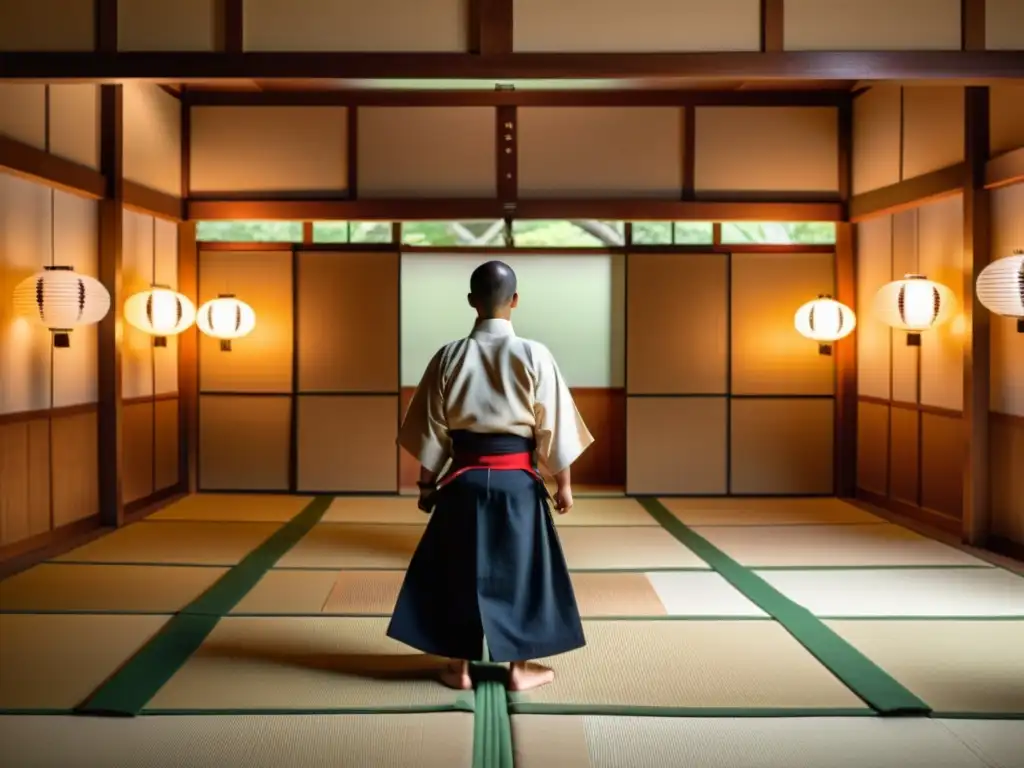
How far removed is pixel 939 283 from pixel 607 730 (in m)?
4.19

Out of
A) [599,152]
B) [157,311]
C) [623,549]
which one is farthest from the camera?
[599,152]

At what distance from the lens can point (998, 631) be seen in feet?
12.6

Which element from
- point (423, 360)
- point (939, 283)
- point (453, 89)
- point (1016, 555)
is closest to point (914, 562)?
point (1016, 555)

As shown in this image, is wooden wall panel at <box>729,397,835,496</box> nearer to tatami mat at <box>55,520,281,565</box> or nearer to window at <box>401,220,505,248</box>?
window at <box>401,220,505,248</box>

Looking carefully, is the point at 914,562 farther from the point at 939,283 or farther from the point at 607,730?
the point at 607,730

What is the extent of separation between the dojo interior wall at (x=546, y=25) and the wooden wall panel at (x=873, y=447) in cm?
351

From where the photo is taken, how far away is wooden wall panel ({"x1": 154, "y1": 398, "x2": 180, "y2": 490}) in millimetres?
7004

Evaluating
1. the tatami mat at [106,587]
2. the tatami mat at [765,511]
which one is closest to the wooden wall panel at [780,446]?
the tatami mat at [765,511]

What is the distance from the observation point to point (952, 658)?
3.51m

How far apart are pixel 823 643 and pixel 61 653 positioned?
9.15 feet

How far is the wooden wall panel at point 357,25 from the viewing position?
3.87 m

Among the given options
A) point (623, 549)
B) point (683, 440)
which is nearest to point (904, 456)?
point (683, 440)

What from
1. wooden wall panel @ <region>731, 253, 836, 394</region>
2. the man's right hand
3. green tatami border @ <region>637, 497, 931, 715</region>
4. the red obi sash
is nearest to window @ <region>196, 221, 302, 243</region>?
wooden wall panel @ <region>731, 253, 836, 394</region>

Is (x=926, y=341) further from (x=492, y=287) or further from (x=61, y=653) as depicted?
(x=61, y=653)
